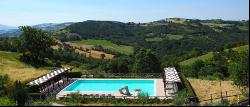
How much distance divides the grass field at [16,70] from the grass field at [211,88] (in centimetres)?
1557

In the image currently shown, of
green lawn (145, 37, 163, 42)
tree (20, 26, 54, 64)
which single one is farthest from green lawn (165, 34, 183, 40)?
tree (20, 26, 54, 64)

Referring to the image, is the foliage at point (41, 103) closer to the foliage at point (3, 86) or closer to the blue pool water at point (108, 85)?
the foliage at point (3, 86)

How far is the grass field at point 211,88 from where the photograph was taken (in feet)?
105

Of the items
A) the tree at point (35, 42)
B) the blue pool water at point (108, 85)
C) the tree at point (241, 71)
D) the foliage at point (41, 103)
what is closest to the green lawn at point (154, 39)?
the tree at point (35, 42)

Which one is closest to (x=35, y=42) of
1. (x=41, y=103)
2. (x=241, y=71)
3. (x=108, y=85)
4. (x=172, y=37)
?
(x=108, y=85)

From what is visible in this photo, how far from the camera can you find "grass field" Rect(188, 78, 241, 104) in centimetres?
3209

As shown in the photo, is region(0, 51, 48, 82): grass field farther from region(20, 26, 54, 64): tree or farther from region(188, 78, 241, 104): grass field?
region(188, 78, 241, 104): grass field

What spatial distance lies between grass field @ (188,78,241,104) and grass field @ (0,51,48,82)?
15572 mm

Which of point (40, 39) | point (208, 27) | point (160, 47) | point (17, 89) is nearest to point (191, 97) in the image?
point (17, 89)

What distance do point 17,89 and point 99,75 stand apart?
19595 mm

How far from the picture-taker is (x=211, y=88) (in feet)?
118

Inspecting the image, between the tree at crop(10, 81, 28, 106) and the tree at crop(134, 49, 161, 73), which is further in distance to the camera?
the tree at crop(134, 49, 161, 73)

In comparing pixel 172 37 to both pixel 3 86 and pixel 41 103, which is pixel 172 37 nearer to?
pixel 3 86

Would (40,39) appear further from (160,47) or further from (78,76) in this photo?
(160,47)
